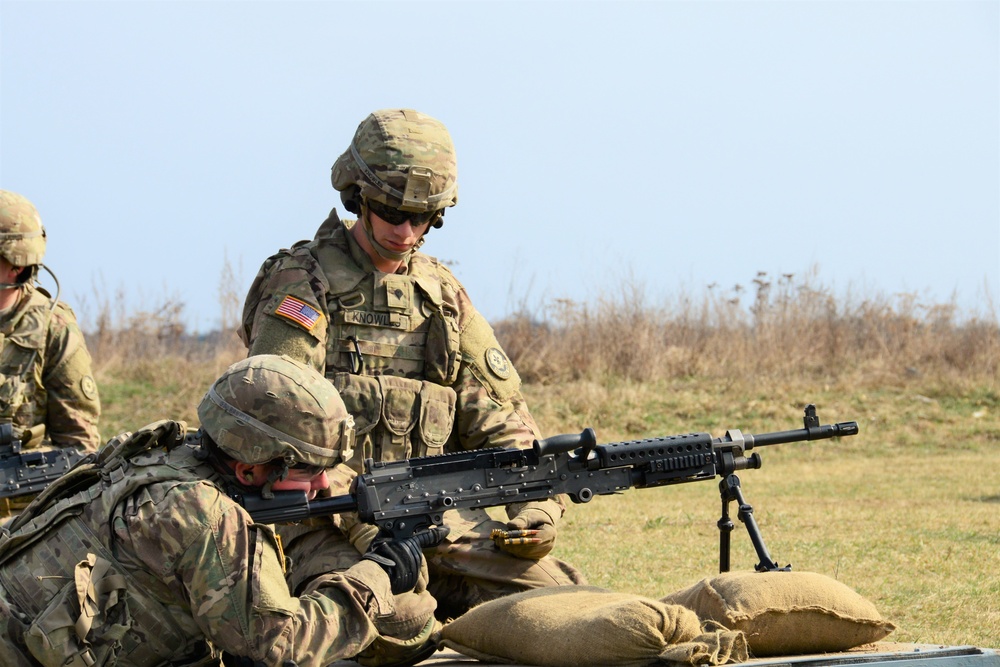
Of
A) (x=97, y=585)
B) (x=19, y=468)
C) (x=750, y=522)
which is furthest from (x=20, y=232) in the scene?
(x=750, y=522)

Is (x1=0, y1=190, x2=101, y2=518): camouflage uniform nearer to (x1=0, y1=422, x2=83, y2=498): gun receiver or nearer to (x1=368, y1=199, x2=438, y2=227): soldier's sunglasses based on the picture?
(x1=0, y1=422, x2=83, y2=498): gun receiver

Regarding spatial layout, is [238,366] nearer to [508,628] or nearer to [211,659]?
[211,659]

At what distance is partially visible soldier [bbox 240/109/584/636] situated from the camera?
5297 millimetres

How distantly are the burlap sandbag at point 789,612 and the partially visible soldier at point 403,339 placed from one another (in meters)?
0.79

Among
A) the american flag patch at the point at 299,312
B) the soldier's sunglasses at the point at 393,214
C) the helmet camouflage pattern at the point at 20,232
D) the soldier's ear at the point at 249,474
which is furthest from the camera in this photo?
the helmet camouflage pattern at the point at 20,232

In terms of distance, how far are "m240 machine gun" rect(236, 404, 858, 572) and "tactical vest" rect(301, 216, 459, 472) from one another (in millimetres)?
651

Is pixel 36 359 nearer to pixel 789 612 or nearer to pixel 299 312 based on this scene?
pixel 299 312

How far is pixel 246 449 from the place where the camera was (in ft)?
Result: 12.9

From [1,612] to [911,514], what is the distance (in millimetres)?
8493

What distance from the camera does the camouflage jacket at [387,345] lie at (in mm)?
5309

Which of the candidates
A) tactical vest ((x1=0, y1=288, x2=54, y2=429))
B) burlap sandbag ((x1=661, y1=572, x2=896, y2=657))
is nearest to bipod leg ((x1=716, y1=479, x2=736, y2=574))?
burlap sandbag ((x1=661, y1=572, x2=896, y2=657))

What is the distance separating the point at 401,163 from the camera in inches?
211

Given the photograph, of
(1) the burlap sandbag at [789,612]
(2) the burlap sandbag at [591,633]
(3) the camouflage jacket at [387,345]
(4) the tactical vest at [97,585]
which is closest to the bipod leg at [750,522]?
(1) the burlap sandbag at [789,612]

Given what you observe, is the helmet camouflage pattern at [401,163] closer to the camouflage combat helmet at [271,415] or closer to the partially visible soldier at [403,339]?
the partially visible soldier at [403,339]
